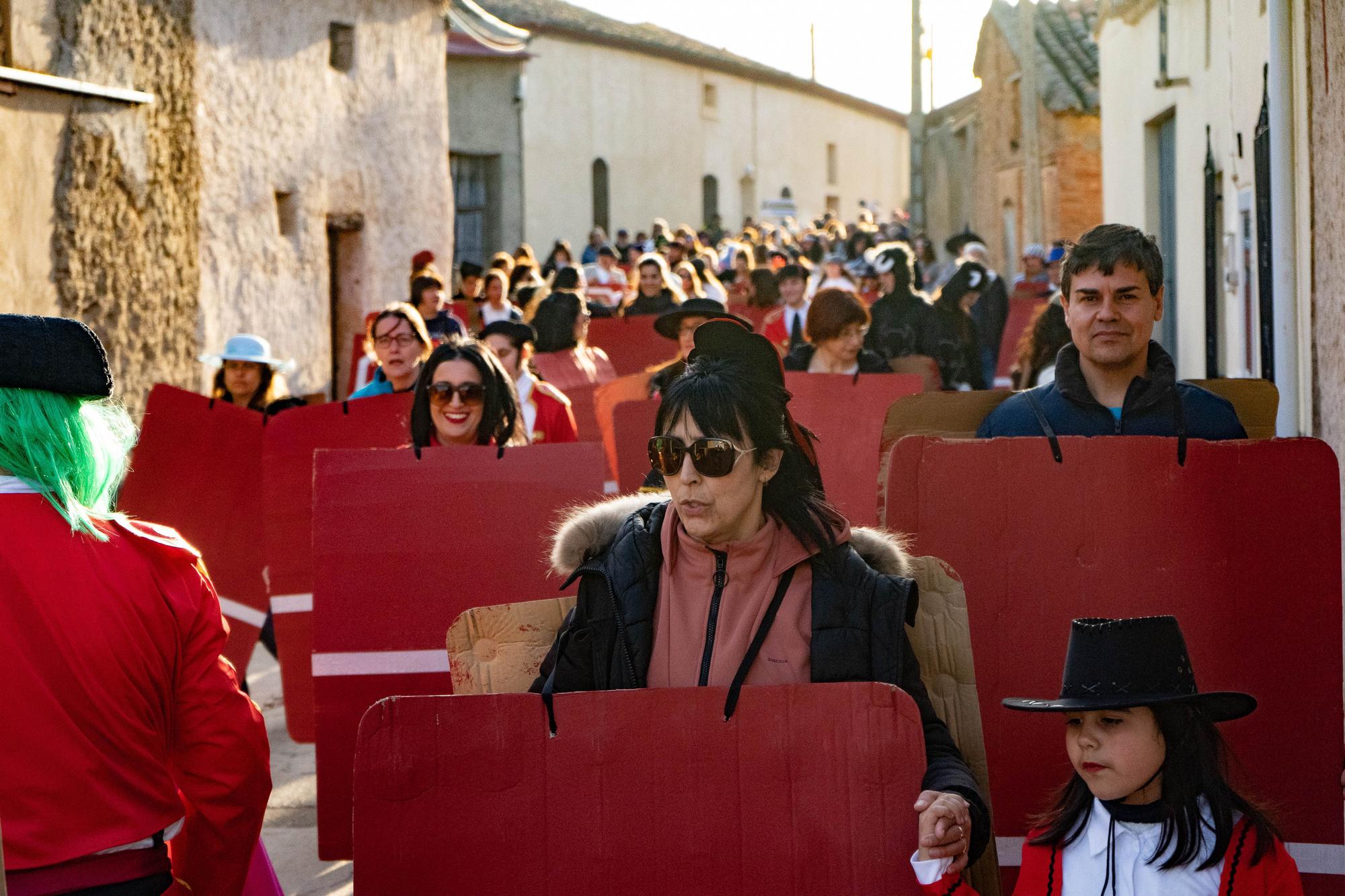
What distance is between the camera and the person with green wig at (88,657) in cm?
282

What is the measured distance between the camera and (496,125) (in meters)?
34.6

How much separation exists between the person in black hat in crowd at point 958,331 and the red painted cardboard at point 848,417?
294 cm

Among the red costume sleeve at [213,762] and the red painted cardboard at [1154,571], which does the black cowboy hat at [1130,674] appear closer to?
the red painted cardboard at [1154,571]

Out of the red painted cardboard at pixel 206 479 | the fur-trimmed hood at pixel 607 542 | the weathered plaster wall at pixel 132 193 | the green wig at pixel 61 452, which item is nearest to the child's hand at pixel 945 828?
the fur-trimmed hood at pixel 607 542

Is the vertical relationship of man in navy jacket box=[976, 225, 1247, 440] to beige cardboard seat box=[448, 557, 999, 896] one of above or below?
above

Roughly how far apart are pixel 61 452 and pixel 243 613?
4196 millimetres

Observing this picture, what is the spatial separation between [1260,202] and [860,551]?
5.72 meters

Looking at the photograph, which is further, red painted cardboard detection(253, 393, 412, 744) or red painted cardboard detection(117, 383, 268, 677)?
red painted cardboard detection(117, 383, 268, 677)

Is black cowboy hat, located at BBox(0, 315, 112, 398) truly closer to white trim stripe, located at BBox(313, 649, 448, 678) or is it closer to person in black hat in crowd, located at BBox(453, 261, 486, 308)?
white trim stripe, located at BBox(313, 649, 448, 678)

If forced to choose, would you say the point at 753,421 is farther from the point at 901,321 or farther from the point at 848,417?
the point at 901,321

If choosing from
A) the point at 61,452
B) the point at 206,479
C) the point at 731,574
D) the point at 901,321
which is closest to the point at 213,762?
the point at 61,452

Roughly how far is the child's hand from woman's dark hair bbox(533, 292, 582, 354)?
733 cm

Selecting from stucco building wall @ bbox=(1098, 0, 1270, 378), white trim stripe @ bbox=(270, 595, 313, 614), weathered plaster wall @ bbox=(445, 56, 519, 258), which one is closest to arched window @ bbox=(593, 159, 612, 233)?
weathered plaster wall @ bbox=(445, 56, 519, 258)

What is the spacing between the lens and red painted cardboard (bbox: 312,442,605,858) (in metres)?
4.98
